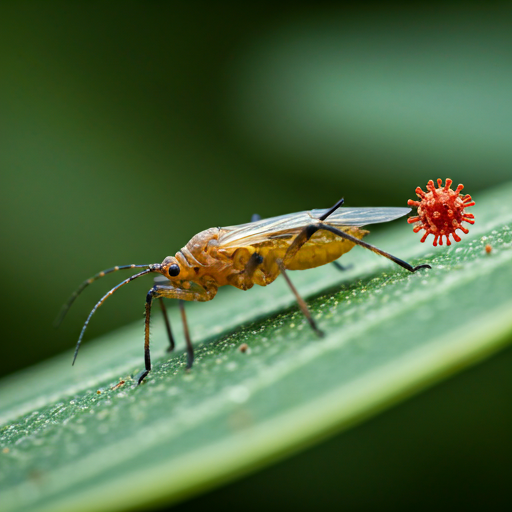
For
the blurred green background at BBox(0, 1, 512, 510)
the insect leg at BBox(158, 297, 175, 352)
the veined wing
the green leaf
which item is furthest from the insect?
the blurred green background at BBox(0, 1, 512, 510)

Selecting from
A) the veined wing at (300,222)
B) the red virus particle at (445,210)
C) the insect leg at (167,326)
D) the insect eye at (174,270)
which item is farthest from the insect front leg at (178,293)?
the red virus particle at (445,210)

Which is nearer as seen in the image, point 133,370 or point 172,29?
point 133,370

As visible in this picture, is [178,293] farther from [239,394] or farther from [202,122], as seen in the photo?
[202,122]

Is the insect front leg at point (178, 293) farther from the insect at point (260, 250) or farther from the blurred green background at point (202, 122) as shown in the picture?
the blurred green background at point (202, 122)

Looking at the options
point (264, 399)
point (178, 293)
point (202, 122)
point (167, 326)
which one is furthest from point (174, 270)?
point (202, 122)

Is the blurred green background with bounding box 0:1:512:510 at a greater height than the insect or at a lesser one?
greater

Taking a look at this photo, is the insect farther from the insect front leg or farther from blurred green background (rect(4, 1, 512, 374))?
blurred green background (rect(4, 1, 512, 374))

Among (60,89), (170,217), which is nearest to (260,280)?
(170,217)

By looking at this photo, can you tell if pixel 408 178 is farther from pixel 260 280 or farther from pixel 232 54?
pixel 232 54
